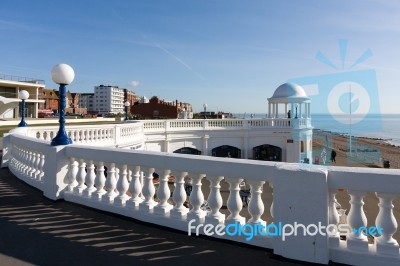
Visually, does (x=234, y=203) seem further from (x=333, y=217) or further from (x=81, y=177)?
(x=81, y=177)

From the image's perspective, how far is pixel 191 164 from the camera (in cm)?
410

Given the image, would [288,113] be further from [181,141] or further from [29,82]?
[29,82]

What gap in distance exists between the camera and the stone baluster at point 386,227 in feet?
10.3

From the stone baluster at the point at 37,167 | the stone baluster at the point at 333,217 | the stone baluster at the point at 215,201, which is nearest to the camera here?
the stone baluster at the point at 333,217

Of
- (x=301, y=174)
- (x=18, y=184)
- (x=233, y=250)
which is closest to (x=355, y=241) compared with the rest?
(x=301, y=174)

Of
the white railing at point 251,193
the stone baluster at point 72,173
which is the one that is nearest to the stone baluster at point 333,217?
the white railing at point 251,193

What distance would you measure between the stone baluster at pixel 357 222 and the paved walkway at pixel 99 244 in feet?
2.17

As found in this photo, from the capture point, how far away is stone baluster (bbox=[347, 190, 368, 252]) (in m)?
3.27

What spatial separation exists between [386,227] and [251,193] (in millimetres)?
1457

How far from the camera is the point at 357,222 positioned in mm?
3291

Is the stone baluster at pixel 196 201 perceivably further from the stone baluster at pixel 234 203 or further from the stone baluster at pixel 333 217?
the stone baluster at pixel 333 217

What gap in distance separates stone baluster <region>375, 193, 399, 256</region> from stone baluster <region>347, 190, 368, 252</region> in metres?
A: 0.13

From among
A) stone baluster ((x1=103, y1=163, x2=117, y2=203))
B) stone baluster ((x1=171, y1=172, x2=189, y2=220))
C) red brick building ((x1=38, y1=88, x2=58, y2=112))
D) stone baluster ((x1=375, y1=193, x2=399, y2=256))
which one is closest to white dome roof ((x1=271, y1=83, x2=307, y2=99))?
stone baluster ((x1=103, y1=163, x2=117, y2=203))

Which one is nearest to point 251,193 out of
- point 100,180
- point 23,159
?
point 100,180
